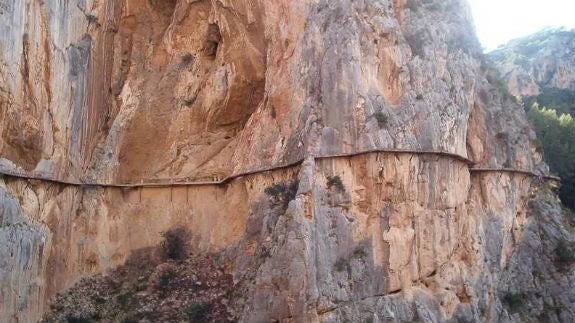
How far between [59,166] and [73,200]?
1487mm

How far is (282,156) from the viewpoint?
87.6 feet

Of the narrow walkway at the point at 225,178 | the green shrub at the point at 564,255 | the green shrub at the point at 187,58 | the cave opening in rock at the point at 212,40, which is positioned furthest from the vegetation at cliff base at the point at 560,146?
the green shrub at the point at 187,58

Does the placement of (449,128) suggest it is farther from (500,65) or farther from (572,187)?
(500,65)

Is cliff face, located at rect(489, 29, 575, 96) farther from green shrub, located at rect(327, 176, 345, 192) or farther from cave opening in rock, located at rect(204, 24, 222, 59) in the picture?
green shrub, located at rect(327, 176, 345, 192)

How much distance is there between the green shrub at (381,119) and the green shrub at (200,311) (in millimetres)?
8974

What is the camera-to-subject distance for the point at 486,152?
30.1 meters

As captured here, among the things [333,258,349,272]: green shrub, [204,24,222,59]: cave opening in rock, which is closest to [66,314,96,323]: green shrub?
[333,258,349,272]: green shrub

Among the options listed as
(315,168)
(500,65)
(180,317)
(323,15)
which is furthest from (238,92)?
(500,65)

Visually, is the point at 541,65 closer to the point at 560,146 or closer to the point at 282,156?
the point at 560,146

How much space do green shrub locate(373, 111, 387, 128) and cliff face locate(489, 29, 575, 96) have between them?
147 feet

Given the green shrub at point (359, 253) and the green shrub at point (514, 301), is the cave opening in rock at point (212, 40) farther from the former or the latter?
the green shrub at point (514, 301)

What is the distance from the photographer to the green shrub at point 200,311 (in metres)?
24.8

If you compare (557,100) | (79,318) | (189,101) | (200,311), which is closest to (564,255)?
(200,311)

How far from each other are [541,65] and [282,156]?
183 ft
